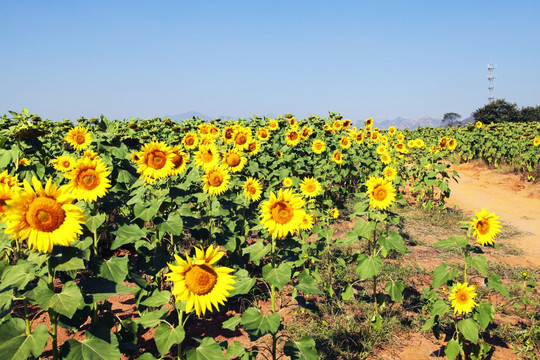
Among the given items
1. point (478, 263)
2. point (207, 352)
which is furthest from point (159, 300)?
point (478, 263)

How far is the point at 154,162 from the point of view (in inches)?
126

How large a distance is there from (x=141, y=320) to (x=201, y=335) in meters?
1.58

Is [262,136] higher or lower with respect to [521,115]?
lower

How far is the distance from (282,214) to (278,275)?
46 cm

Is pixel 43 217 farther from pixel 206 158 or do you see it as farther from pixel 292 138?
pixel 292 138

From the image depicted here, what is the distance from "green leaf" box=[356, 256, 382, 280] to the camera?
3.46 meters

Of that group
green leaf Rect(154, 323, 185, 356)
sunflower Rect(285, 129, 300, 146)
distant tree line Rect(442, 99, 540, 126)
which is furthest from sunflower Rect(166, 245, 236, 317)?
distant tree line Rect(442, 99, 540, 126)

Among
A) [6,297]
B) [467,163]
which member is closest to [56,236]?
[6,297]

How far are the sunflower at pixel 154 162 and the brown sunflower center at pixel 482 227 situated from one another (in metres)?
2.87

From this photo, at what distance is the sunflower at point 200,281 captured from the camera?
2.17 meters

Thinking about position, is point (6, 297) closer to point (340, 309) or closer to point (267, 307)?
point (267, 307)

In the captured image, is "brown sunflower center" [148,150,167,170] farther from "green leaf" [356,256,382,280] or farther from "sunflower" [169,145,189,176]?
"green leaf" [356,256,382,280]

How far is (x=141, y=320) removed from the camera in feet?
8.47

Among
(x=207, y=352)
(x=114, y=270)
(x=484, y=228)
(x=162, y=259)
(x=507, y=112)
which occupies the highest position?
(x=507, y=112)
